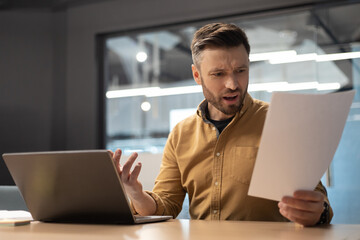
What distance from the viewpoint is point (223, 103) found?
165 centimetres

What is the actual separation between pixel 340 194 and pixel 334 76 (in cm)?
91

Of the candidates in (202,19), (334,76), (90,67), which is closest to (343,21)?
(334,76)

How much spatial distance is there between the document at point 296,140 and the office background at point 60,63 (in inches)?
120

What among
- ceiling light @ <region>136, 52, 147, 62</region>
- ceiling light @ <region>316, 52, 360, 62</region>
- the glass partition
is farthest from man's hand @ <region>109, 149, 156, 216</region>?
ceiling light @ <region>136, 52, 147, 62</region>

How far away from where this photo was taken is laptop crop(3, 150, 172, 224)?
1104 millimetres

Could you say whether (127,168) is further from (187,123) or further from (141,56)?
(141,56)

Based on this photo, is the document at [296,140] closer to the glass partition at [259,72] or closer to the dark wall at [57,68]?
the glass partition at [259,72]

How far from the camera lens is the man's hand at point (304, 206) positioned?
41.2 inches

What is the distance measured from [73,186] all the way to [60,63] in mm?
3453

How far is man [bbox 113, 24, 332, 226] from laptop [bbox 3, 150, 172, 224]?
0.28 meters

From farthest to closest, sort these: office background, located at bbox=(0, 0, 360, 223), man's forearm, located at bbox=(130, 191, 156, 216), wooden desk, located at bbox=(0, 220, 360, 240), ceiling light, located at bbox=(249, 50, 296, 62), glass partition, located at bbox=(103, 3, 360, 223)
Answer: office background, located at bbox=(0, 0, 360, 223) → ceiling light, located at bbox=(249, 50, 296, 62) → glass partition, located at bbox=(103, 3, 360, 223) → man's forearm, located at bbox=(130, 191, 156, 216) → wooden desk, located at bbox=(0, 220, 360, 240)

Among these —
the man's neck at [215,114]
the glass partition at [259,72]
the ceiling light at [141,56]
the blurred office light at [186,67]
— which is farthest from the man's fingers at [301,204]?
the ceiling light at [141,56]

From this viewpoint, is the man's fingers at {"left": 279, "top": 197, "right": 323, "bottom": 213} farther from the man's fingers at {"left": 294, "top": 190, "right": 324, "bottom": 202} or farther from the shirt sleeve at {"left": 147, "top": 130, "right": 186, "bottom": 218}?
the shirt sleeve at {"left": 147, "top": 130, "right": 186, "bottom": 218}

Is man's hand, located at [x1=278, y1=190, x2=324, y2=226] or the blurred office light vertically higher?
the blurred office light
